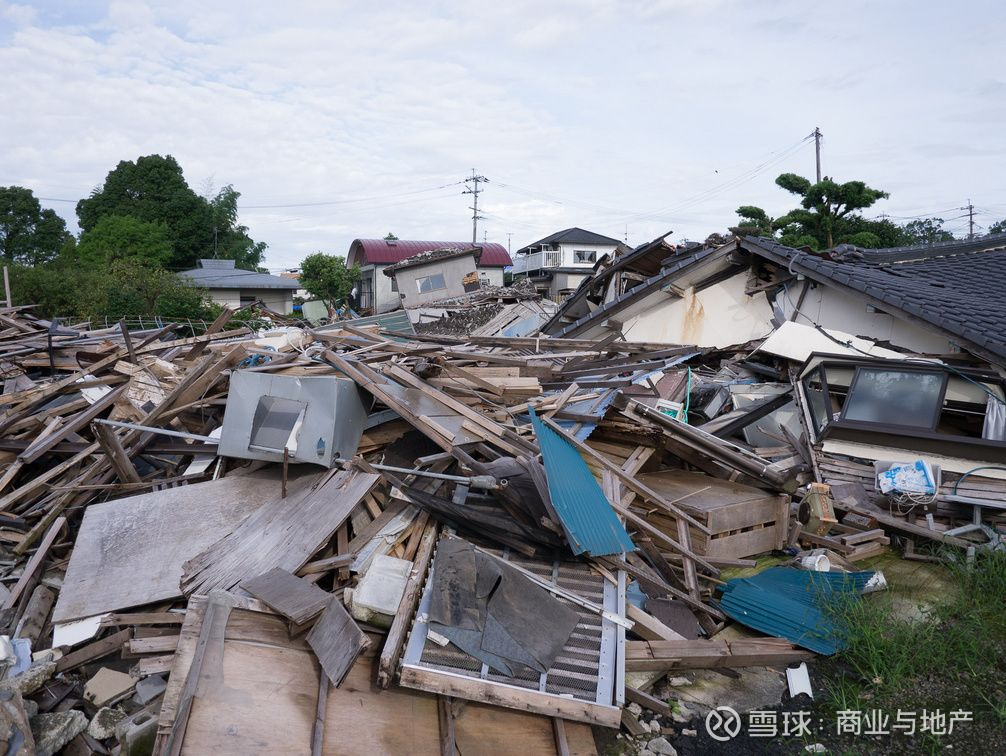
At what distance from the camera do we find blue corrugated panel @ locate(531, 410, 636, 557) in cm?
445

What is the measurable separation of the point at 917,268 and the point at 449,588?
1215 centimetres

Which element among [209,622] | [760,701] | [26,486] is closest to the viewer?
[209,622]

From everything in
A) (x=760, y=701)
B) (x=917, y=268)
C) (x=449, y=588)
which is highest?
(x=917, y=268)

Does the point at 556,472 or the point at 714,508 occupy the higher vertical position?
the point at 556,472

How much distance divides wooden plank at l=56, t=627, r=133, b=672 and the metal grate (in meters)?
2.18

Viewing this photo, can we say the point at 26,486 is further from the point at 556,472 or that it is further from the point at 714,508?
the point at 714,508

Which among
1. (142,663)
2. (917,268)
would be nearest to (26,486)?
(142,663)

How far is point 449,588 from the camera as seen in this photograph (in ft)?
13.7

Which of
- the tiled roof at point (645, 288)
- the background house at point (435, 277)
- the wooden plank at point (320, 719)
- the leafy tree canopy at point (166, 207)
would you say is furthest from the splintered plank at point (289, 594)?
the leafy tree canopy at point (166, 207)

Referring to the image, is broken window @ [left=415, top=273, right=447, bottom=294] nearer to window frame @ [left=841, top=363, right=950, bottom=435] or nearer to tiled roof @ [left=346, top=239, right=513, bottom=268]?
tiled roof @ [left=346, top=239, right=513, bottom=268]

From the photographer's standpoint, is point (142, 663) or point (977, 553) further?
point (977, 553)

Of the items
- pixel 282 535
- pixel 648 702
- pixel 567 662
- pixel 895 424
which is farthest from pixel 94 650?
pixel 895 424

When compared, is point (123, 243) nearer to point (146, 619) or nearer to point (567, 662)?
point (146, 619)

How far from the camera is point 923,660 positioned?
4.59 meters
